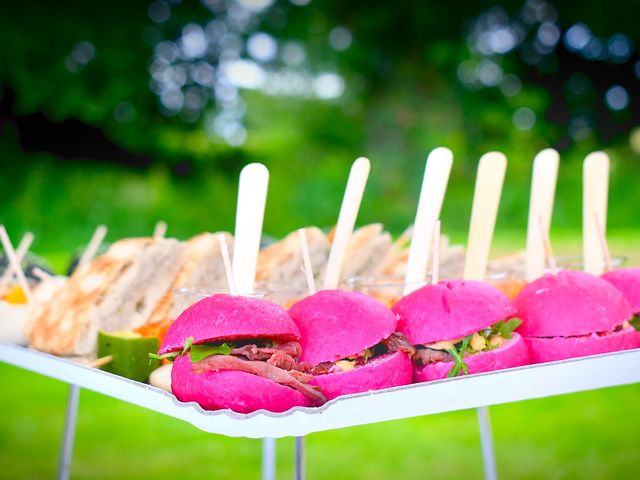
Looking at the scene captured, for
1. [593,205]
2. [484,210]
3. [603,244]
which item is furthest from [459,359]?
[593,205]

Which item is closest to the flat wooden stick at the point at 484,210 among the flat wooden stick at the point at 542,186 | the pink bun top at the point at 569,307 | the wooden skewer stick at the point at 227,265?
the flat wooden stick at the point at 542,186

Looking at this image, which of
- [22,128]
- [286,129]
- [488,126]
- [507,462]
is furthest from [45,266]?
[286,129]

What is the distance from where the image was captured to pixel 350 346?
4.61 feet

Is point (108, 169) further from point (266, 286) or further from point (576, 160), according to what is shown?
point (266, 286)

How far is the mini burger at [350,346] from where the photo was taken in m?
1.40

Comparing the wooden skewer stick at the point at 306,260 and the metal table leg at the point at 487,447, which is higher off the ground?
the wooden skewer stick at the point at 306,260

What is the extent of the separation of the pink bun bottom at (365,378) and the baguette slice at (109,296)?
783mm

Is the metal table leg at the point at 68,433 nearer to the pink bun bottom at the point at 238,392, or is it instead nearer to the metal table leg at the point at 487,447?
the metal table leg at the point at 487,447

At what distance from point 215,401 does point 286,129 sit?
32.2 ft

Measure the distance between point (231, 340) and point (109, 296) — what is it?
0.76m

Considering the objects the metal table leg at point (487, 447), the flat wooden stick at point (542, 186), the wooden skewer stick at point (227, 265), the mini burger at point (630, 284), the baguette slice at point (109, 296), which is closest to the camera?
the wooden skewer stick at point (227, 265)

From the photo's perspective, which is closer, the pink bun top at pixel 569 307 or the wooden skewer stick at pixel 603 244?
the pink bun top at pixel 569 307

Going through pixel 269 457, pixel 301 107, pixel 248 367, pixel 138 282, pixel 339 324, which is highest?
pixel 301 107

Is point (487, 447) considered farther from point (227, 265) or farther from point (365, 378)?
point (227, 265)
